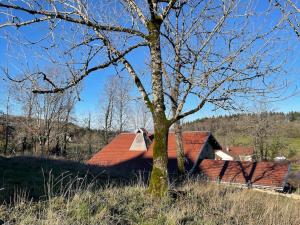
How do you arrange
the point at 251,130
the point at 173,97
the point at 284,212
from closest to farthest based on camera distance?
the point at 284,212
the point at 173,97
the point at 251,130

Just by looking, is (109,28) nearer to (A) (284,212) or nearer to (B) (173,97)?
(B) (173,97)

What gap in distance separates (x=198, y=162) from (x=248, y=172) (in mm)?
4387

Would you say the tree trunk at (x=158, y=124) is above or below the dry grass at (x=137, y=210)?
above

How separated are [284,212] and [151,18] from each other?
429 cm

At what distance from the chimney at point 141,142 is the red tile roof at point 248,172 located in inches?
246

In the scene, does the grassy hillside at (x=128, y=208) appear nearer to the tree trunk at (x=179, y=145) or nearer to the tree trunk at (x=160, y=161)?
the tree trunk at (x=160, y=161)

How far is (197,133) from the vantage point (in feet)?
107

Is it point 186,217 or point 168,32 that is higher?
point 168,32

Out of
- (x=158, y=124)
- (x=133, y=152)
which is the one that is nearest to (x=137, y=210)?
(x=158, y=124)

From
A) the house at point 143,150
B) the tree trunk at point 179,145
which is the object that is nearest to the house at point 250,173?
the house at point 143,150

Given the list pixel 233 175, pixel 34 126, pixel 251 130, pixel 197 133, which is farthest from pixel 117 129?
pixel 233 175

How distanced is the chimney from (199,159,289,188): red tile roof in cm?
625

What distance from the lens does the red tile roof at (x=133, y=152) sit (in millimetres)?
30484

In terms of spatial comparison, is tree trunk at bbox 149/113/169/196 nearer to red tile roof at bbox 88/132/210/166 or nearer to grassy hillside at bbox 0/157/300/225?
grassy hillside at bbox 0/157/300/225
